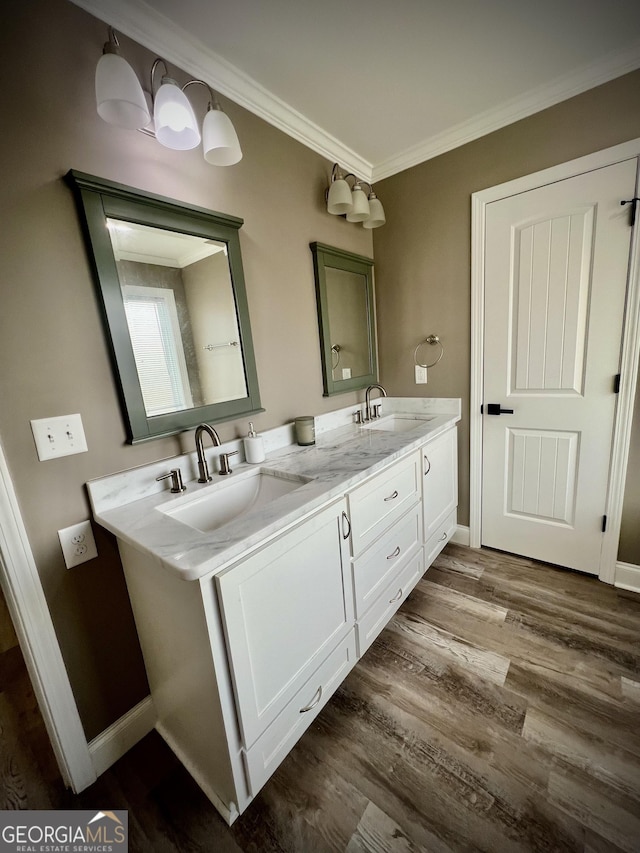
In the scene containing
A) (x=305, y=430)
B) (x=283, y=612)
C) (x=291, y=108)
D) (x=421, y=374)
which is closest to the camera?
(x=283, y=612)

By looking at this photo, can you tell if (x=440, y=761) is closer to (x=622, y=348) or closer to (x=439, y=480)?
(x=439, y=480)

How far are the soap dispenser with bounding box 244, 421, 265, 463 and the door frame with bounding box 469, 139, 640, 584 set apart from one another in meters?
1.36

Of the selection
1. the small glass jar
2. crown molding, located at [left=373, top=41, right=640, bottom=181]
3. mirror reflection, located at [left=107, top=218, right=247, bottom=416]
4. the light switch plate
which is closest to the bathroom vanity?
the small glass jar

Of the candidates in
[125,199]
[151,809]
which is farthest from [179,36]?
[151,809]

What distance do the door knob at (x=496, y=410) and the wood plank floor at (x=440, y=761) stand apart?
108 cm

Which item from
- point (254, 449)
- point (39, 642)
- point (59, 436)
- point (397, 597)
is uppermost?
point (59, 436)

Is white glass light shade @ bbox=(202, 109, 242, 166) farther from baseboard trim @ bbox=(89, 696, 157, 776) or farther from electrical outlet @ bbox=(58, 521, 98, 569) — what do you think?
baseboard trim @ bbox=(89, 696, 157, 776)

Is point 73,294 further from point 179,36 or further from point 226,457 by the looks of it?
point 179,36

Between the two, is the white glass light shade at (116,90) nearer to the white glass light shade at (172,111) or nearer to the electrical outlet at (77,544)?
the white glass light shade at (172,111)

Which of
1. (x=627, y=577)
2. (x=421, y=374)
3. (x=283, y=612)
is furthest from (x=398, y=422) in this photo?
(x=283, y=612)

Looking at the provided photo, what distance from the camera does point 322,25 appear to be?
46.8 inches

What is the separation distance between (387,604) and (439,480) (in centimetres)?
75

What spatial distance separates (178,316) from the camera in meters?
1.26

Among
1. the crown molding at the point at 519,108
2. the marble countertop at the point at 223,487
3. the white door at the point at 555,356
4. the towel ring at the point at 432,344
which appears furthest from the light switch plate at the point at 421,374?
the crown molding at the point at 519,108
